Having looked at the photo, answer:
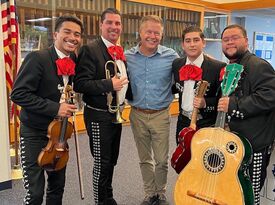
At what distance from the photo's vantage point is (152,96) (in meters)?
2.85

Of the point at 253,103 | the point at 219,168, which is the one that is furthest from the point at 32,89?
the point at 253,103

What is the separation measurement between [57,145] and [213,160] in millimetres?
1053

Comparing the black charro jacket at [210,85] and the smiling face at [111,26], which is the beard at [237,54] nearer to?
the black charro jacket at [210,85]

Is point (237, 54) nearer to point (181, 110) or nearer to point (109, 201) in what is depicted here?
point (181, 110)

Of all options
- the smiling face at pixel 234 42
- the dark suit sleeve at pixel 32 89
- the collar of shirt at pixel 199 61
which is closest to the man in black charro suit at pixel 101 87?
the dark suit sleeve at pixel 32 89

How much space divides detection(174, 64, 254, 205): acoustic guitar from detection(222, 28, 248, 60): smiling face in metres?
0.15

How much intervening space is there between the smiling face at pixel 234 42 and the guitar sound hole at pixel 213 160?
2.28ft

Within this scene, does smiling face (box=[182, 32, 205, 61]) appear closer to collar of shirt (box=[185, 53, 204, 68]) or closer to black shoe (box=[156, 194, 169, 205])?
→ collar of shirt (box=[185, 53, 204, 68])

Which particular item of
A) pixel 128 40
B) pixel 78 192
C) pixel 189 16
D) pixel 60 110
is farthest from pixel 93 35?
pixel 60 110

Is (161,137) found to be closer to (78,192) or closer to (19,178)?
(78,192)

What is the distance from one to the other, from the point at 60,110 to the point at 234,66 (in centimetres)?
120

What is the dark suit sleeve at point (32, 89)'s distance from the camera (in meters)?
2.09

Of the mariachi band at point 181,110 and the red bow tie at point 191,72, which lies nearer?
the mariachi band at point 181,110

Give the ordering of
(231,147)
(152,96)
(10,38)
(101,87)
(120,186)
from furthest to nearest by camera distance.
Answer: (10,38) → (120,186) → (152,96) → (101,87) → (231,147)
